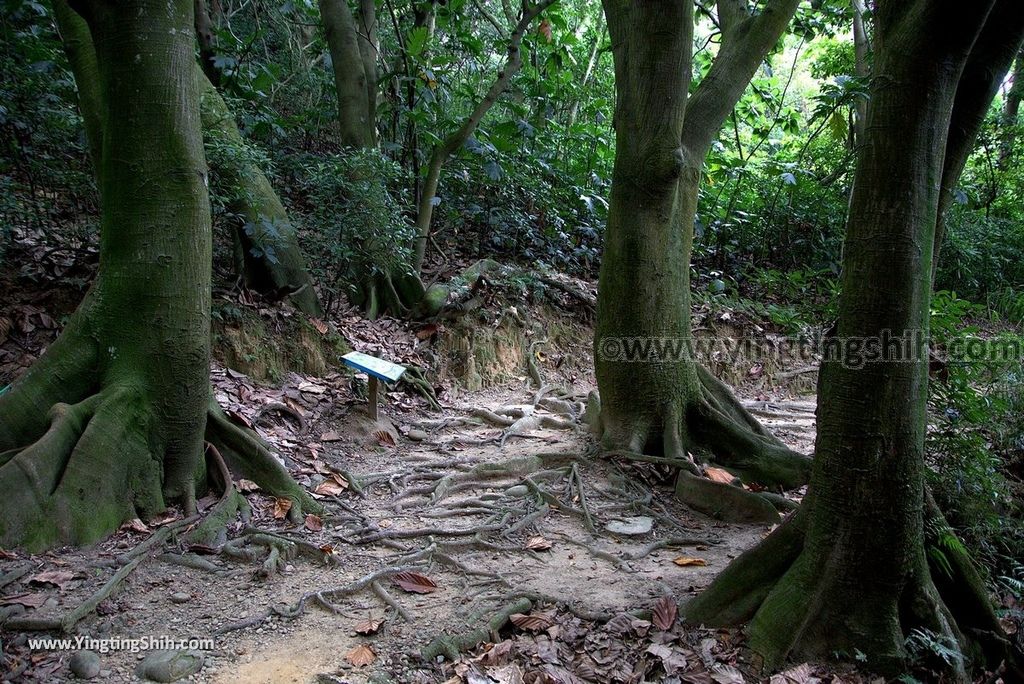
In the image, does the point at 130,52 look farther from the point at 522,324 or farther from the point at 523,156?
the point at 523,156

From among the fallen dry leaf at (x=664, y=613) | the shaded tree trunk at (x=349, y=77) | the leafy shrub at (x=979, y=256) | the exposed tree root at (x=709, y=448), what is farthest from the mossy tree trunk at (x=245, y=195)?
the leafy shrub at (x=979, y=256)

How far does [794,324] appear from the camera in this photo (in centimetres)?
940

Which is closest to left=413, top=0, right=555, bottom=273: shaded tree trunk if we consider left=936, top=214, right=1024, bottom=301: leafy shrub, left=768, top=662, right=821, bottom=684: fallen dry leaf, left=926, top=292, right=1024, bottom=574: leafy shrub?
left=926, top=292, right=1024, bottom=574: leafy shrub

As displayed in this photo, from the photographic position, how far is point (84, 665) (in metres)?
2.67

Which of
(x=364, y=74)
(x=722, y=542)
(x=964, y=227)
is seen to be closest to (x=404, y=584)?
(x=722, y=542)

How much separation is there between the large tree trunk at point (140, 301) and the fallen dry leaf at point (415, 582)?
1.41 metres

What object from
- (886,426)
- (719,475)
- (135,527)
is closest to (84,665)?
(135,527)

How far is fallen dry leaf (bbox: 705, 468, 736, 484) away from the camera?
5.01 meters

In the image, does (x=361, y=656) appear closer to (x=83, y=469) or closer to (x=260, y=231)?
(x=83, y=469)

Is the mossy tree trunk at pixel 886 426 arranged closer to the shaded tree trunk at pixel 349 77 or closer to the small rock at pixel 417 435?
the small rock at pixel 417 435

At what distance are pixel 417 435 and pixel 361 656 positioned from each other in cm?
326

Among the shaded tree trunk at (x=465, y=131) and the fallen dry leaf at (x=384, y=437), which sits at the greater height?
the shaded tree trunk at (x=465, y=131)

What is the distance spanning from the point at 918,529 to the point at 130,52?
195 inches

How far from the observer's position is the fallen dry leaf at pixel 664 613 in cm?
339
